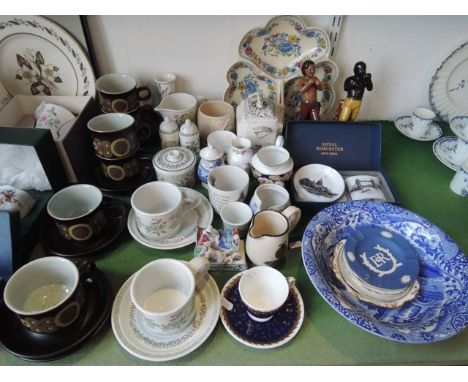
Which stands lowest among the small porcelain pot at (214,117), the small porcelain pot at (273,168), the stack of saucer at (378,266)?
the stack of saucer at (378,266)

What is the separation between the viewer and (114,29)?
96cm

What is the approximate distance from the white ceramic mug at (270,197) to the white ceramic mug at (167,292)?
21cm

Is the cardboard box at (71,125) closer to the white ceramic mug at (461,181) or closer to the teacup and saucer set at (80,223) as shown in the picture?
the teacup and saucer set at (80,223)

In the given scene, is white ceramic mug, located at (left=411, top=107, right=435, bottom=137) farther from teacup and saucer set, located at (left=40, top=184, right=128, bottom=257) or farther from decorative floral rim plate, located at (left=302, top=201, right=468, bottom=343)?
teacup and saucer set, located at (left=40, top=184, right=128, bottom=257)

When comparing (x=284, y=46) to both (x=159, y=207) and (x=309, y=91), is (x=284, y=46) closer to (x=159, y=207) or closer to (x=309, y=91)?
(x=309, y=91)

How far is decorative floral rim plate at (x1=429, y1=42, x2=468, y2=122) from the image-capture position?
3.37ft

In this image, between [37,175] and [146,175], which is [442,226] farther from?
[37,175]

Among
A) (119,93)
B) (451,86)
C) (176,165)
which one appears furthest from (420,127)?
(119,93)

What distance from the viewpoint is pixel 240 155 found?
90 cm

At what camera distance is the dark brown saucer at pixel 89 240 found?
765mm

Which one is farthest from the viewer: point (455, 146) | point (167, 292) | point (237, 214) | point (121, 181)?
point (455, 146)

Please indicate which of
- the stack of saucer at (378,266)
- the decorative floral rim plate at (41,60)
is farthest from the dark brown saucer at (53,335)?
the decorative floral rim plate at (41,60)

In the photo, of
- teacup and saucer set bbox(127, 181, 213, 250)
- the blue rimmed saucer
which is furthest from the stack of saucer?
teacup and saucer set bbox(127, 181, 213, 250)

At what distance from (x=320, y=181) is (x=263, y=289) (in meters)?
0.35
